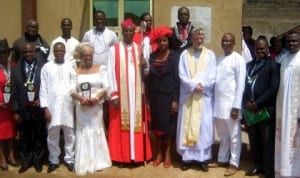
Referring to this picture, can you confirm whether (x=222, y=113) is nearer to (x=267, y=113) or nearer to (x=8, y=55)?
(x=267, y=113)

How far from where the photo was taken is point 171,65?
26.3ft

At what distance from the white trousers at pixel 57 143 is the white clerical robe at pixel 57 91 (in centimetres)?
10

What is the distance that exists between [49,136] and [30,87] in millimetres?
725

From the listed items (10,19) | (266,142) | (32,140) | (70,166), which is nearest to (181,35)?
(266,142)

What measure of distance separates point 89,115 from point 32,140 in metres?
0.92

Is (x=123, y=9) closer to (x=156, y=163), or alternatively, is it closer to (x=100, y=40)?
(x=100, y=40)

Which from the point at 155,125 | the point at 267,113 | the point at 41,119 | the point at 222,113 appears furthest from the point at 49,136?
the point at 267,113

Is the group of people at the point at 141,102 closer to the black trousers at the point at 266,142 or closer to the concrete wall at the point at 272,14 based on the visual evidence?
the black trousers at the point at 266,142

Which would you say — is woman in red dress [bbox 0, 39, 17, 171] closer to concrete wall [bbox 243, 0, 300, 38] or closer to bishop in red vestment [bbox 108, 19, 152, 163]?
bishop in red vestment [bbox 108, 19, 152, 163]

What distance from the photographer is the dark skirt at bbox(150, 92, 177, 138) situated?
812 centimetres

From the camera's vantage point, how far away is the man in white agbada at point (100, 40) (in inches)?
347

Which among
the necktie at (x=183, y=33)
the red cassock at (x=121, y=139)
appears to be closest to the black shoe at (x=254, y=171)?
the red cassock at (x=121, y=139)

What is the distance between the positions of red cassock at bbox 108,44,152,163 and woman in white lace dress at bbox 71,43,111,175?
0.14 metres

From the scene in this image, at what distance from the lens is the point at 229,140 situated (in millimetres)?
8070
